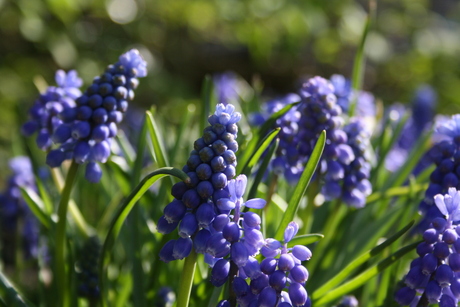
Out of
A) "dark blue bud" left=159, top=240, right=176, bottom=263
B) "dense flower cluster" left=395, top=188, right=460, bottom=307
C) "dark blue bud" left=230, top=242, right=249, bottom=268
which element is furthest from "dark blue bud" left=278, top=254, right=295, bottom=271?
"dense flower cluster" left=395, top=188, right=460, bottom=307

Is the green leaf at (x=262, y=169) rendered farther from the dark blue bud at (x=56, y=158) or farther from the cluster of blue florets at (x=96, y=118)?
the dark blue bud at (x=56, y=158)

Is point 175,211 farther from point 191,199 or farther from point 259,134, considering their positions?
point 259,134

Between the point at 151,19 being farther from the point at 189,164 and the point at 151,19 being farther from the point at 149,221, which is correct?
the point at 189,164

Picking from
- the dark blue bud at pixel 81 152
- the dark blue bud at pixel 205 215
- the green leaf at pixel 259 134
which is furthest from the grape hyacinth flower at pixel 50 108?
the dark blue bud at pixel 205 215

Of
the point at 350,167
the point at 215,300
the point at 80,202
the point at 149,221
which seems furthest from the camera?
the point at 80,202

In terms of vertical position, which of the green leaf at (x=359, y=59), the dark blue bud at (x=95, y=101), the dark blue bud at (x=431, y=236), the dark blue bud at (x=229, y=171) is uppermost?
the green leaf at (x=359, y=59)

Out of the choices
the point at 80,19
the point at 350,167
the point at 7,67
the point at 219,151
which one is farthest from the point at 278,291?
the point at 80,19
